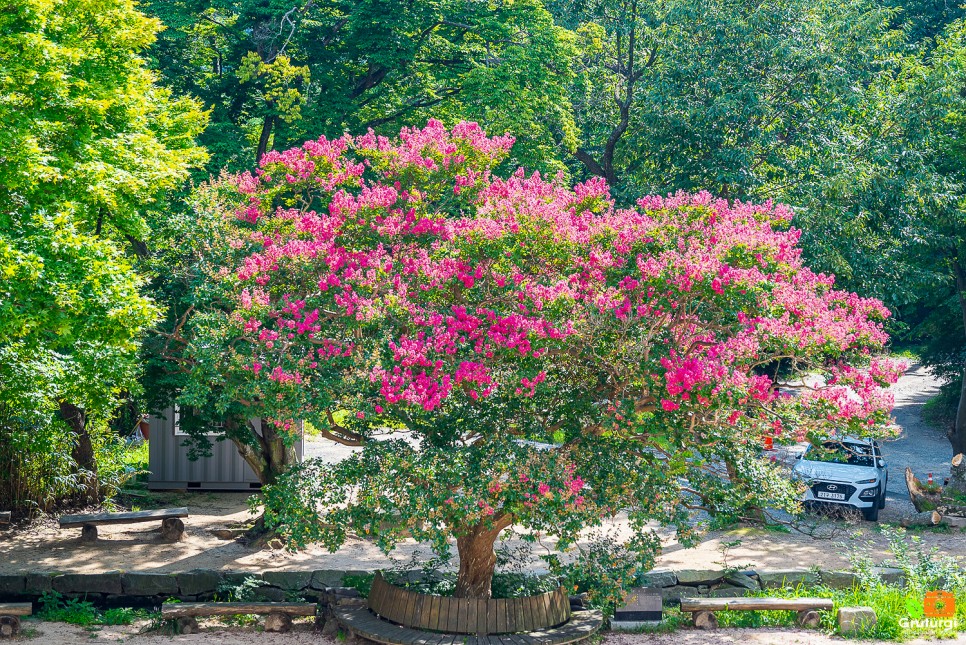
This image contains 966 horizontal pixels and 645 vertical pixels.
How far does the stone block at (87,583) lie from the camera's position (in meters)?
12.5

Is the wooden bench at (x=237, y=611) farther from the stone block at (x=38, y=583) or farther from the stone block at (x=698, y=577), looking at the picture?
the stone block at (x=698, y=577)

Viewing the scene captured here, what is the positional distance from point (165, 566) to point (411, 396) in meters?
6.79

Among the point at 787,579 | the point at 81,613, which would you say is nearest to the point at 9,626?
the point at 81,613

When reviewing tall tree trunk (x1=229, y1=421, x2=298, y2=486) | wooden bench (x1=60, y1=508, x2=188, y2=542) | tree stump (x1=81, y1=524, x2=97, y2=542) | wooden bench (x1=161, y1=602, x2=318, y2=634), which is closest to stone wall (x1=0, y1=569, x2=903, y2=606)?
wooden bench (x1=161, y1=602, x2=318, y2=634)

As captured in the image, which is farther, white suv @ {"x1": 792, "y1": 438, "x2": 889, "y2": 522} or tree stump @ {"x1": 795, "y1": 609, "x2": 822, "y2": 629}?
white suv @ {"x1": 792, "y1": 438, "x2": 889, "y2": 522}

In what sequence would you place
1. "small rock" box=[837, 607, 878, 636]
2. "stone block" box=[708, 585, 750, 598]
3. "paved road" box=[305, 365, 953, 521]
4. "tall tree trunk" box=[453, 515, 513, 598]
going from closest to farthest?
"tall tree trunk" box=[453, 515, 513, 598]
"small rock" box=[837, 607, 878, 636]
"stone block" box=[708, 585, 750, 598]
"paved road" box=[305, 365, 953, 521]

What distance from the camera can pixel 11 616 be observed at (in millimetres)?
11281

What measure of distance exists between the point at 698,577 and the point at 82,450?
1164cm

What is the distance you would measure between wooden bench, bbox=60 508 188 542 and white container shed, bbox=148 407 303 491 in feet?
9.94

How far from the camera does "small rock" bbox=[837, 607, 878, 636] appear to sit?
11547 millimetres

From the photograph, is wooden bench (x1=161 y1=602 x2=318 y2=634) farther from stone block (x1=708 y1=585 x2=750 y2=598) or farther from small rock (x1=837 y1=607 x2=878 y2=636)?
small rock (x1=837 y1=607 x2=878 y2=636)

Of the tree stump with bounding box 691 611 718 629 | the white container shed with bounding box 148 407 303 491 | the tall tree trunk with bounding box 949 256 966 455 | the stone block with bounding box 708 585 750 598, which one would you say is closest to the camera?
the tree stump with bounding box 691 611 718 629

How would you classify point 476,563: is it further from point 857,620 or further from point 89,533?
point 89,533

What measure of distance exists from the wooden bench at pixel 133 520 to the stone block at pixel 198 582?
2668 millimetres
